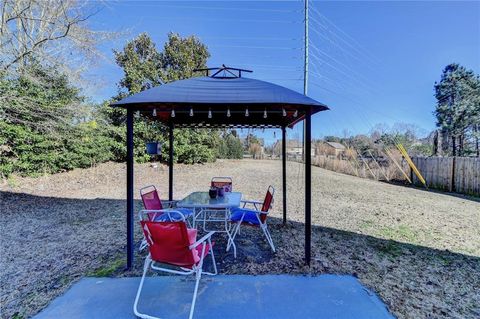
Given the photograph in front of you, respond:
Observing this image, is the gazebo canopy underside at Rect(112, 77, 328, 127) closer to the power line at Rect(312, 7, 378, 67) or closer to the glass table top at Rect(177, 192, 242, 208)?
the glass table top at Rect(177, 192, 242, 208)

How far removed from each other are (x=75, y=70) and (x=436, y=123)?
17.7 meters

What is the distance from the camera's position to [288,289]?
2.64 m

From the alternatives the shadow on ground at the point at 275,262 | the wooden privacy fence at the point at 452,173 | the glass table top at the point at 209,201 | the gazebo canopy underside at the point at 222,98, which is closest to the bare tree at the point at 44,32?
the shadow on ground at the point at 275,262

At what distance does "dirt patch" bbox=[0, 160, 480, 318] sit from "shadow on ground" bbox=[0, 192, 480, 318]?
1 centimetres

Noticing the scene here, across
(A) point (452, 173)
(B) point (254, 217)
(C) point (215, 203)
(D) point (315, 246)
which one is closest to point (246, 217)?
(B) point (254, 217)

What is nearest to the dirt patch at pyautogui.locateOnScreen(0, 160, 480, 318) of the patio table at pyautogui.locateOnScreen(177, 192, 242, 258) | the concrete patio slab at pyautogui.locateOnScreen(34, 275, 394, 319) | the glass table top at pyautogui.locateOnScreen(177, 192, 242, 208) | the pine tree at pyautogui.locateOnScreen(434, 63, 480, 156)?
the concrete patio slab at pyautogui.locateOnScreen(34, 275, 394, 319)

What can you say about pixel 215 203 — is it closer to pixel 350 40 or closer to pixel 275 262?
pixel 275 262

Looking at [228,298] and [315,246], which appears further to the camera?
[315,246]

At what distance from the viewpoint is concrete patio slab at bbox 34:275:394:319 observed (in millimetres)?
2236

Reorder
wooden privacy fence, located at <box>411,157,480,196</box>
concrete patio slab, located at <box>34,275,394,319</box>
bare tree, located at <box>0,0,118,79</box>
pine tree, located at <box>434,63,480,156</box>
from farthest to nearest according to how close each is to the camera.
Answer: pine tree, located at <box>434,63,480,156</box>
wooden privacy fence, located at <box>411,157,480,196</box>
bare tree, located at <box>0,0,118,79</box>
concrete patio slab, located at <box>34,275,394,319</box>

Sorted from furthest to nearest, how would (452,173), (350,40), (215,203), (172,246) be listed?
(350,40), (452,173), (215,203), (172,246)

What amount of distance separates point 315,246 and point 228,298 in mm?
1886

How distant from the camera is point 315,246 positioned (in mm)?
3902

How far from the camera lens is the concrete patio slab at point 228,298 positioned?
7.34 ft
